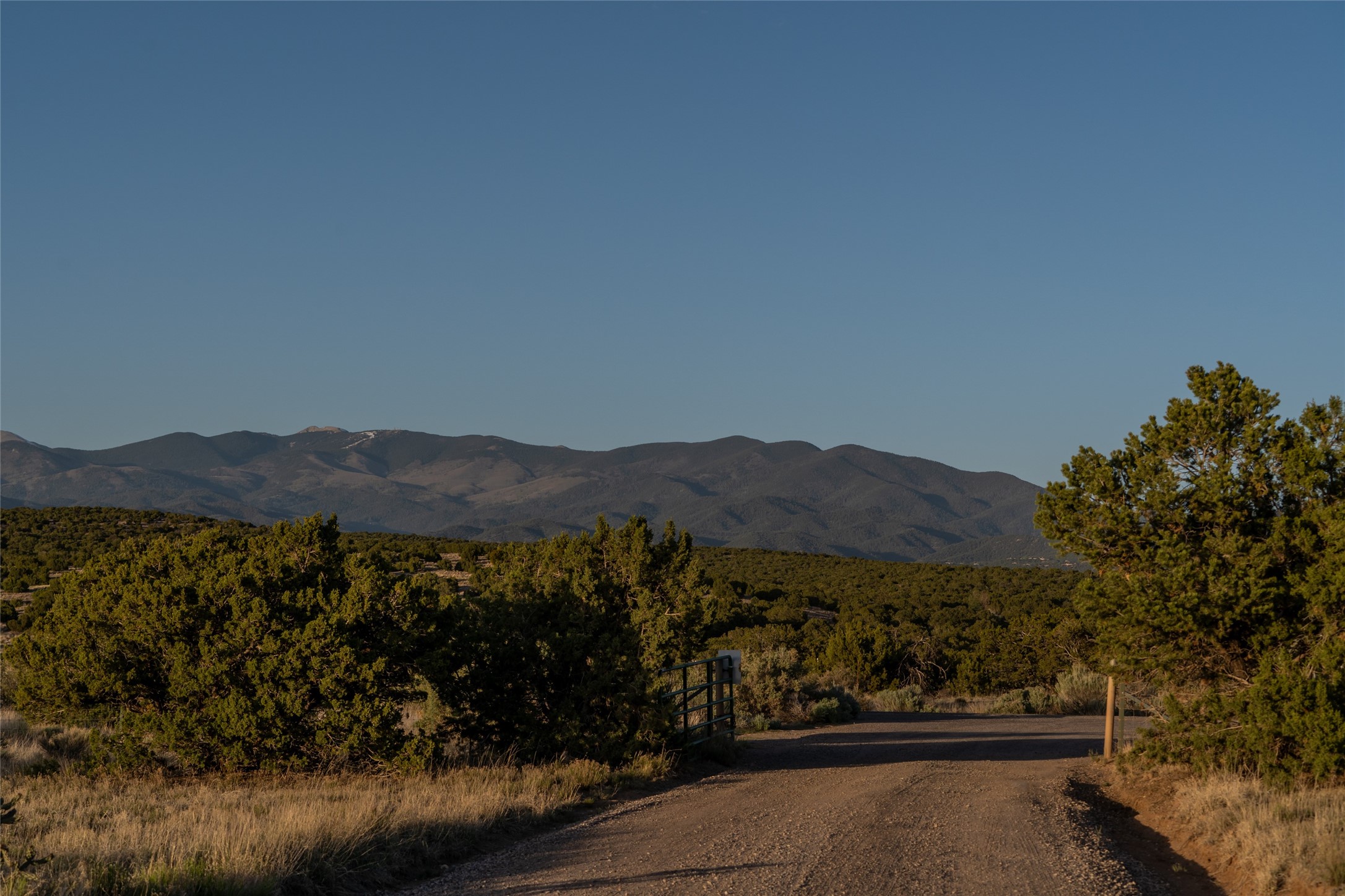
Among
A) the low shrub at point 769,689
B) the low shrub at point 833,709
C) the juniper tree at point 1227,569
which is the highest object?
the juniper tree at point 1227,569

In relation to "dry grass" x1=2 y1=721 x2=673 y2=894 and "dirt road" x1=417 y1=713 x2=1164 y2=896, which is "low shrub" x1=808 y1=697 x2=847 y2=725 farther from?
"dry grass" x1=2 y1=721 x2=673 y2=894

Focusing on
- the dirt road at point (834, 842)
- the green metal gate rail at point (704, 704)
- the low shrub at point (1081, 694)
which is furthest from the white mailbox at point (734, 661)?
the low shrub at point (1081, 694)

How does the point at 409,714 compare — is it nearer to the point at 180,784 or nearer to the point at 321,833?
the point at 180,784

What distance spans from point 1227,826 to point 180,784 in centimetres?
1136

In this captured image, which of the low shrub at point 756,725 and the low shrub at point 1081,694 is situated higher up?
the low shrub at point 756,725

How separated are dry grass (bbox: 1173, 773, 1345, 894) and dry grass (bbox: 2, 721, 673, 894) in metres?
6.08

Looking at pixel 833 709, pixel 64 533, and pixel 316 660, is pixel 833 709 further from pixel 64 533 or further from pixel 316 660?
pixel 64 533

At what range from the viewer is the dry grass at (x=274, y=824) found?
7.21m

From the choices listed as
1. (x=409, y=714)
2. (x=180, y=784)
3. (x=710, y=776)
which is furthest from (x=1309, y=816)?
(x=409, y=714)

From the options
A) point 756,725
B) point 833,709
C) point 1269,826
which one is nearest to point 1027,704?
point 833,709

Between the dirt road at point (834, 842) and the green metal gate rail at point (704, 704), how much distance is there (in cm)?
82

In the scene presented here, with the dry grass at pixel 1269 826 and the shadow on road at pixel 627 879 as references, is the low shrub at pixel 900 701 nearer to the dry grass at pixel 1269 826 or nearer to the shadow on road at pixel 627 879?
the dry grass at pixel 1269 826

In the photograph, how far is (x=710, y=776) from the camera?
13500 mm

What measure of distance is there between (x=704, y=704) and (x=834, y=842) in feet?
24.4
